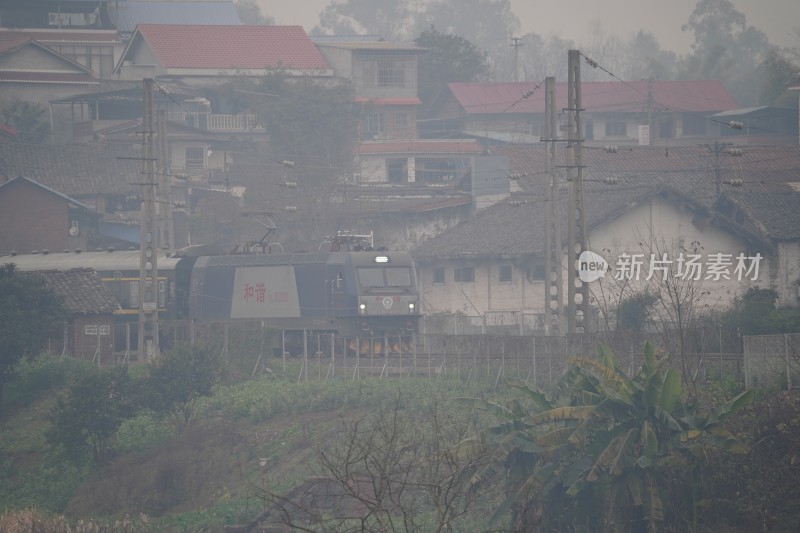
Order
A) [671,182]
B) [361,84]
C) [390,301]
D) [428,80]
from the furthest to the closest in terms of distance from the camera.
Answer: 1. [428,80]
2. [361,84]
3. [671,182]
4. [390,301]

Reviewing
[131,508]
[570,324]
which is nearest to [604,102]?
[570,324]

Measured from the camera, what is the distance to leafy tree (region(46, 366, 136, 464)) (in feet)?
91.0

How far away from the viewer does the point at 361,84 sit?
224 feet

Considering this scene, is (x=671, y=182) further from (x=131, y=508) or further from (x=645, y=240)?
(x=131, y=508)

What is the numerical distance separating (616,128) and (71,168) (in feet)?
105

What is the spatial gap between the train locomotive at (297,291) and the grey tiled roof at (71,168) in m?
15.0

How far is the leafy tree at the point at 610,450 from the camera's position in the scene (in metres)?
17.6

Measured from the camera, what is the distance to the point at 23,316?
3338 centimetres

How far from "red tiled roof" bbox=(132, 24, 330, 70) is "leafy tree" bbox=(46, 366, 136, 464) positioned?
38124 mm

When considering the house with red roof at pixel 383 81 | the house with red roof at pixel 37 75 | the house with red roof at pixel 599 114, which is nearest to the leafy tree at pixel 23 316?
the house with red roof at pixel 37 75

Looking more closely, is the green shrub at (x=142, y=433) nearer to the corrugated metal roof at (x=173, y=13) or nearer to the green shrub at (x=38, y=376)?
the green shrub at (x=38, y=376)

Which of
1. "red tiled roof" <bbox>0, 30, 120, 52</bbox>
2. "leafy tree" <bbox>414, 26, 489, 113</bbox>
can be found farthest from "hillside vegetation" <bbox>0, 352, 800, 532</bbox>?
"leafy tree" <bbox>414, 26, 489, 113</bbox>

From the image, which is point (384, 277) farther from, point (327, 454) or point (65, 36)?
point (65, 36)

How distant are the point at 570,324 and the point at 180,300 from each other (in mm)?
16365
